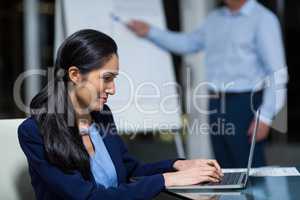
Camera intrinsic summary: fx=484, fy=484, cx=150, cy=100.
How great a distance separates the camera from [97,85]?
5.23 feet

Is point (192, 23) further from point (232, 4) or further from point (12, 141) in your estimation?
point (12, 141)

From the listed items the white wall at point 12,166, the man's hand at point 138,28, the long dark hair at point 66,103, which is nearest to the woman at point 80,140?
the long dark hair at point 66,103

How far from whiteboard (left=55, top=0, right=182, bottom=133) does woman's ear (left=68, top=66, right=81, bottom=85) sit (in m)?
1.73

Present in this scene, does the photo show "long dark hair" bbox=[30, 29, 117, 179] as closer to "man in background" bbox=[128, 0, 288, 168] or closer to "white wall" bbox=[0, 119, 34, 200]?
"white wall" bbox=[0, 119, 34, 200]

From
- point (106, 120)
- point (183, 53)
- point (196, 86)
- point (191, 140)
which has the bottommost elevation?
point (191, 140)

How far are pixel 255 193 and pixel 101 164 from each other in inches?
20.4

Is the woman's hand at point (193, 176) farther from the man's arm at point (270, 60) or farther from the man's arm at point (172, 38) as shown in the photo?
the man's arm at point (172, 38)

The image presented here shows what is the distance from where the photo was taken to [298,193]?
152 cm

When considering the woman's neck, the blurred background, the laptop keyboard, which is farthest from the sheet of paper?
the blurred background

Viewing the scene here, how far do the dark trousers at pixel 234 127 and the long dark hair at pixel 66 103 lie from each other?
180 cm

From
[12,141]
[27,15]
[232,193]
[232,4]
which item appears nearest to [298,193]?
[232,193]

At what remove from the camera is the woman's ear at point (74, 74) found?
5.09ft

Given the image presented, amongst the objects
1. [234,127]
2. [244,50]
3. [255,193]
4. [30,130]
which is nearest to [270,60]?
[244,50]

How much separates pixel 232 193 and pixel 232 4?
7.15ft
